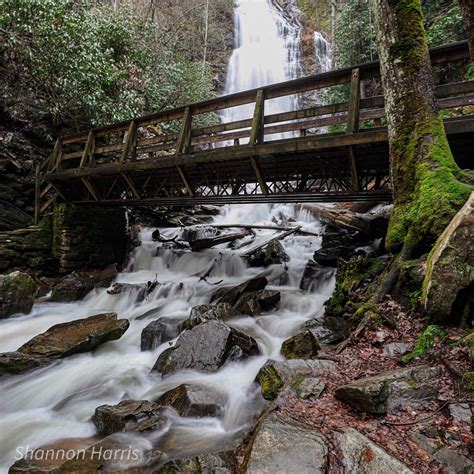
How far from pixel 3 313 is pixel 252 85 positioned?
3176 centimetres

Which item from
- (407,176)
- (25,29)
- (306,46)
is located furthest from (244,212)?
(306,46)

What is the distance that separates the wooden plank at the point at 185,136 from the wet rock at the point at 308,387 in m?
6.28

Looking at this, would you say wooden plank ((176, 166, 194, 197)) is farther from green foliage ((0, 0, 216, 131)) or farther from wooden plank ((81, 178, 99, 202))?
green foliage ((0, 0, 216, 131))

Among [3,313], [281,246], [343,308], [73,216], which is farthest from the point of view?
[73,216]

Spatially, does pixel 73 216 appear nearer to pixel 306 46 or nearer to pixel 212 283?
pixel 212 283

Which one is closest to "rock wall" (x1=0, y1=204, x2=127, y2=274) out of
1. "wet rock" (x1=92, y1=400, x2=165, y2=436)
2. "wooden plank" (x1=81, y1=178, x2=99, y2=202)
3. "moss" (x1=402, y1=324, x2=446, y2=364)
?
"wooden plank" (x1=81, y1=178, x2=99, y2=202)

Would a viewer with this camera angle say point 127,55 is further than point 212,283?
Yes

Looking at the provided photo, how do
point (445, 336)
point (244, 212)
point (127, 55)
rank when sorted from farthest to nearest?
point (244, 212) → point (127, 55) → point (445, 336)

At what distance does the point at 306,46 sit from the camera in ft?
115

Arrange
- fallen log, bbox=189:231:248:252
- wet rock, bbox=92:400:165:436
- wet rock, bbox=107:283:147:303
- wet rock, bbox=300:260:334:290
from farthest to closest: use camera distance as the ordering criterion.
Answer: fallen log, bbox=189:231:248:252, wet rock, bbox=107:283:147:303, wet rock, bbox=300:260:334:290, wet rock, bbox=92:400:165:436

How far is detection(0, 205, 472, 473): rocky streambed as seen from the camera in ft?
8.42

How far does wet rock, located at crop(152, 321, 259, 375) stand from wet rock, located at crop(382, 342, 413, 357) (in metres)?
2.27

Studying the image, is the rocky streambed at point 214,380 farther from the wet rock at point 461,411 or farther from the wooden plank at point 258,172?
the wooden plank at point 258,172

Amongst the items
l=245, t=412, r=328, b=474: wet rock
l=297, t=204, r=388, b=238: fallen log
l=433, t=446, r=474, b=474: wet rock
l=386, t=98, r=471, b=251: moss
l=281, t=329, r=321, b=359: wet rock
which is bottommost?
l=281, t=329, r=321, b=359: wet rock
